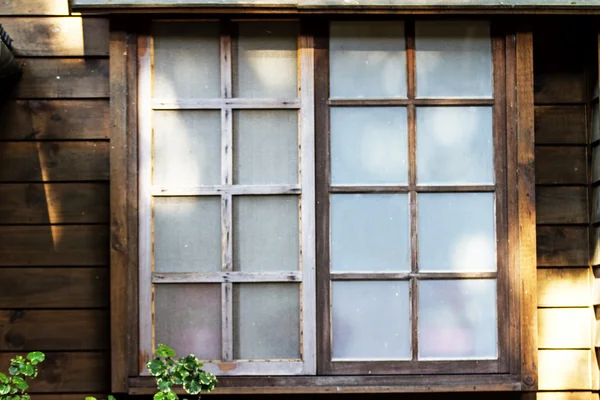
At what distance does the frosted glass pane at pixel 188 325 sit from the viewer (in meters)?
3.40

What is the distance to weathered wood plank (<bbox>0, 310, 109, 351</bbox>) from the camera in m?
3.47

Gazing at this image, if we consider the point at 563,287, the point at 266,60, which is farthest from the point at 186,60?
the point at 563,287

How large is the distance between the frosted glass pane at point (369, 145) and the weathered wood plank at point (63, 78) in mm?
929

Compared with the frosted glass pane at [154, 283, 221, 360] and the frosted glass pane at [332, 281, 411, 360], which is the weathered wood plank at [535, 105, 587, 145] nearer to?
the frosted glass pane at [332, 281, 411, 360]

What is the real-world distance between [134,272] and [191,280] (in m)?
0.21

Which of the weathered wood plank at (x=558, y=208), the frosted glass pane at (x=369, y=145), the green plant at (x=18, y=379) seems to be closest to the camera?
the green plant at (x=18, y=379)

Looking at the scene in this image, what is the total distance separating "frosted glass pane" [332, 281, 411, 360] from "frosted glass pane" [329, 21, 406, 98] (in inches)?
29.3

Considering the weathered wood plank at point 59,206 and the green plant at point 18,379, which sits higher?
the weathered wood plank at point 59,206

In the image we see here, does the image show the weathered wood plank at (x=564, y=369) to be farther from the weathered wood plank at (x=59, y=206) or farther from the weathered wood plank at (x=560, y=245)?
the weathered wood plank at (x=59, y=206)

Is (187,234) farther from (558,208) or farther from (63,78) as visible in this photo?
(558,208)

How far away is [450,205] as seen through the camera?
3.46 m

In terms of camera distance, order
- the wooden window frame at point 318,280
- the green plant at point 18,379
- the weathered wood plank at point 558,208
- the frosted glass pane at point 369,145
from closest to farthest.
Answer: the green plant at point 18,379
the wooden window frame at point 318,280
the frosted glass pane at point 369,145
the weathered wood plank at point 558,208

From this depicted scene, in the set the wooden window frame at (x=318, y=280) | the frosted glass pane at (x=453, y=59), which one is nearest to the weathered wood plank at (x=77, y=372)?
the wooden window frame at (x=318, y=280)

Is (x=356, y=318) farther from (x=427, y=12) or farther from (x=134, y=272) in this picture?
(x=427, y=12)
